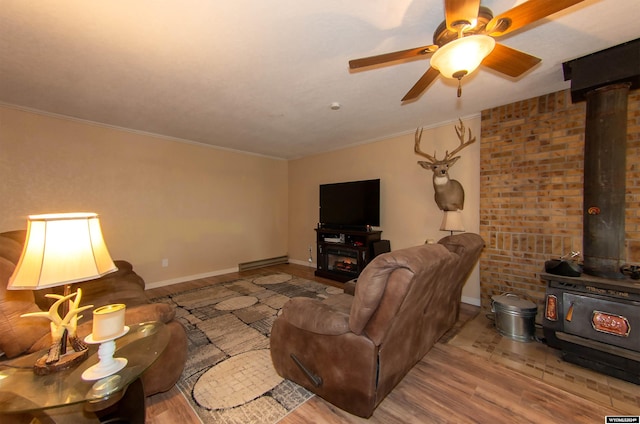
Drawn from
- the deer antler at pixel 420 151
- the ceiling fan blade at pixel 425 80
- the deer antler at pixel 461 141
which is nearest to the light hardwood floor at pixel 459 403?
the ceiling fan blade at pixel 425 80

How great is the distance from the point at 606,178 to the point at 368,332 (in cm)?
Answer: 236

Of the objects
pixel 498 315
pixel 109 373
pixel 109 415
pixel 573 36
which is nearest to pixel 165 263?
pixel 109 415

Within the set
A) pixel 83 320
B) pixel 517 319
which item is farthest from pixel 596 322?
pixel 83 320

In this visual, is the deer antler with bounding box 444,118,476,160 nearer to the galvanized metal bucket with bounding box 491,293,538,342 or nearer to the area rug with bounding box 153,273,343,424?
the galvanized metal bucket with bounding box 491,293,538,342

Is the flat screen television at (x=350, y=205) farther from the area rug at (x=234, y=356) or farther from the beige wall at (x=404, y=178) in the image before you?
the area rug at (x=234, y=356)

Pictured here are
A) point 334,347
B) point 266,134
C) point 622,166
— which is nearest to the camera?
point 334,347

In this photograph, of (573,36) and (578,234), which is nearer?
(573,36)

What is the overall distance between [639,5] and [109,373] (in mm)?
3506

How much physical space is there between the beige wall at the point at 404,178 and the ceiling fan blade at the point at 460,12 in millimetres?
2351

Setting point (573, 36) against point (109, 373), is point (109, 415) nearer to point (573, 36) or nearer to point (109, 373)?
point (109, 373)

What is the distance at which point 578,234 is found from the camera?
255 cm

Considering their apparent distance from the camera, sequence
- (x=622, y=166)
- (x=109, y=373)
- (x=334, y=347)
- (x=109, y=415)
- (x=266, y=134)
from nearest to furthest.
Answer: (x=109, y=373) → (x=109, y=415) → (x=334, y=347) → (x=622, y=166) → (x=266, y=134)

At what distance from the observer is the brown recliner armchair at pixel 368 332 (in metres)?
1.31

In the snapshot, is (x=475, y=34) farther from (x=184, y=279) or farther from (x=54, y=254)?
(x=184, y=279)
